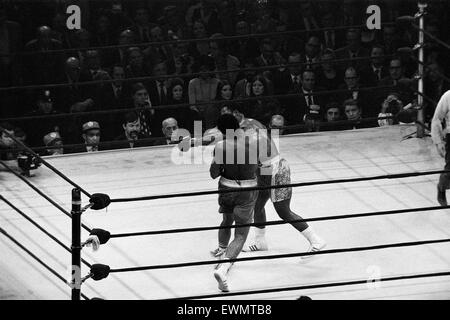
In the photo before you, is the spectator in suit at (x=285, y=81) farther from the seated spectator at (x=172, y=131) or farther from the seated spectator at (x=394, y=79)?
the seated spectator at (x=172, y=131)

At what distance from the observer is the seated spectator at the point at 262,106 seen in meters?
8.91

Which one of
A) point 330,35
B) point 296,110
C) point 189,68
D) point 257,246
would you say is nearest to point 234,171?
point 257,246

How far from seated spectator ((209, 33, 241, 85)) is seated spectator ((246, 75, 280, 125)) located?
33 centimetres

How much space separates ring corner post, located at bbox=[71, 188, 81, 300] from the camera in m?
5.31

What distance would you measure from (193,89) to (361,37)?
183cm

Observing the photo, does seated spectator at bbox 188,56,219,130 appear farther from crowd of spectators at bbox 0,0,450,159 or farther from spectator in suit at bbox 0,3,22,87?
spectator in suit at bbox 0,3,22,87

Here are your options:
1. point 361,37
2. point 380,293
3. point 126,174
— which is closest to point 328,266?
point 380,293

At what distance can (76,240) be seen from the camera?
17.7 ft

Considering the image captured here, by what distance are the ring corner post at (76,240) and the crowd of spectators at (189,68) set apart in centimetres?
289

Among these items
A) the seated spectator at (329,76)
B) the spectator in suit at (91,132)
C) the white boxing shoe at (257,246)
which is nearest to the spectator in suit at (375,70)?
the seated spectator at (329,76)

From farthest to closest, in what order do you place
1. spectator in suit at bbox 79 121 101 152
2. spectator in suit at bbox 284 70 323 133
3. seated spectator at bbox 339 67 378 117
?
seated spectator at bbox 339 67 378 117
spectator in suit at bbox 284 70 323 133
spectator in suit at bbox 79 121 101 152

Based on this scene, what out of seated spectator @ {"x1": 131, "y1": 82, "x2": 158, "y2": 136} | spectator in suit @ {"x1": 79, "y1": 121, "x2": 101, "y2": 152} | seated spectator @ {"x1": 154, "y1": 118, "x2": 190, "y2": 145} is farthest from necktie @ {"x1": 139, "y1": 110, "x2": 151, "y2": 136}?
spectator in suit @ {"x1": 79, "y1": 121, "x2": 101, "y2": 152}

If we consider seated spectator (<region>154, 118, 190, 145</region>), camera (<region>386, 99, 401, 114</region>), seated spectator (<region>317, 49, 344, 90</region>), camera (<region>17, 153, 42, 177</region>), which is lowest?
camera (<region>17, 153, 42, 177</region>)

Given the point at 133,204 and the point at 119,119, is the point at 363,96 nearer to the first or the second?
the point at 119,119
